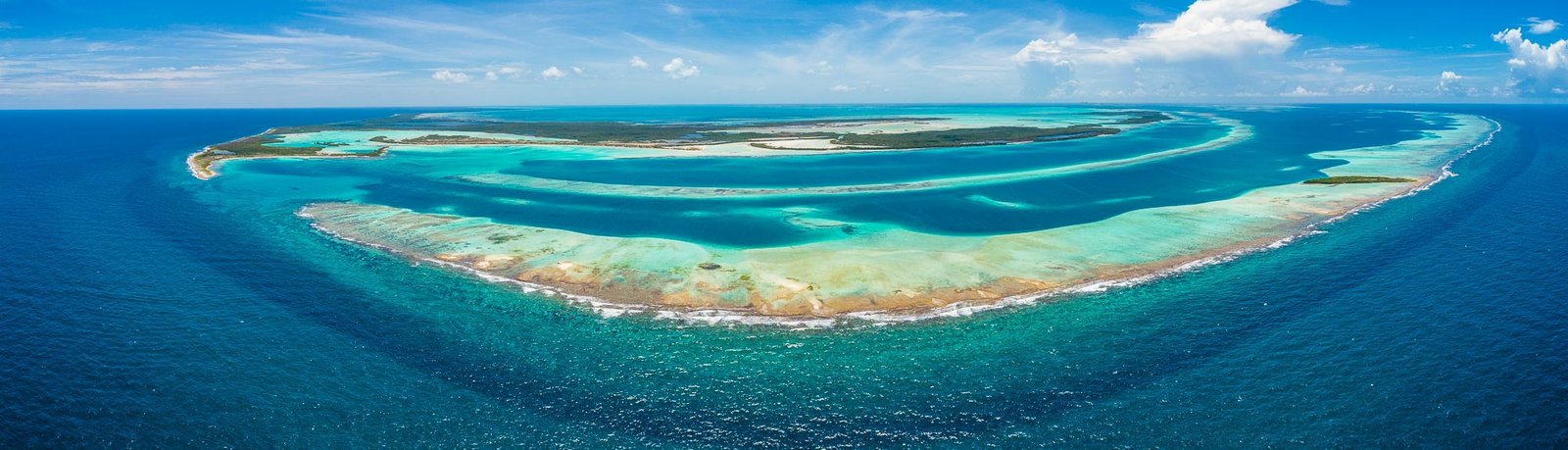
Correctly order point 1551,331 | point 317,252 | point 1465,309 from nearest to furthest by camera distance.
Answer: point 1551,331 → point 1465,309 → point 317,252

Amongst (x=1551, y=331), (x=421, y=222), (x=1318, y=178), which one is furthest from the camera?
(x=1318, y=178)

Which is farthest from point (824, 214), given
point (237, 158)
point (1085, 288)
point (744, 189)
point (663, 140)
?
point (237, 158)

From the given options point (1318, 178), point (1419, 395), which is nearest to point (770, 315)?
point (1419, 395)

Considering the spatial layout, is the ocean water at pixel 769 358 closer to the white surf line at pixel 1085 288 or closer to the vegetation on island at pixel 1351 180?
the white surf line at pixel 1085 288

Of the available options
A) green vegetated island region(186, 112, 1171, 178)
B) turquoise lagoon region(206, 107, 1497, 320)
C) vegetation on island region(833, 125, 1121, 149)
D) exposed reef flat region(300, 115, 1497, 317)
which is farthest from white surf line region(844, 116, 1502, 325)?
vegetation on island region(833, 125, 1121, 149)

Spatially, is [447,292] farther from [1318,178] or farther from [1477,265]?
[1318,178]

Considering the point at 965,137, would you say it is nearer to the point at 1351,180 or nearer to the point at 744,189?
the point at 1351,180
